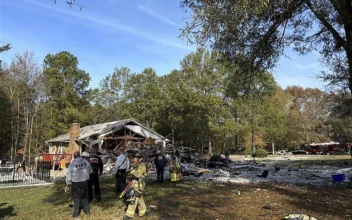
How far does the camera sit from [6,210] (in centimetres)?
978

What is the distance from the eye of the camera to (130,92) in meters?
60.5

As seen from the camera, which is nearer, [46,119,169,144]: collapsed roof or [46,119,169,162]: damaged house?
[46,119,169,162]: damaged house

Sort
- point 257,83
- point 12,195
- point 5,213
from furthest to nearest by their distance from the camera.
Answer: point 257,83 → point 12,195 → point 5,213

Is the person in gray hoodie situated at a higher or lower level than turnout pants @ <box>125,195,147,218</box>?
higher

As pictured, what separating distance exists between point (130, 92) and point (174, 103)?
1380 centimetres

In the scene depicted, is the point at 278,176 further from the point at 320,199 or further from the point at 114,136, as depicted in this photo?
the point at 114,136

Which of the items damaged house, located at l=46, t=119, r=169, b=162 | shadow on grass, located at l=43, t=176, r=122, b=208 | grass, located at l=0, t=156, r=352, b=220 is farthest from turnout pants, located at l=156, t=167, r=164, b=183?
damaged house, located at l=46, t=119, r=169, b=162

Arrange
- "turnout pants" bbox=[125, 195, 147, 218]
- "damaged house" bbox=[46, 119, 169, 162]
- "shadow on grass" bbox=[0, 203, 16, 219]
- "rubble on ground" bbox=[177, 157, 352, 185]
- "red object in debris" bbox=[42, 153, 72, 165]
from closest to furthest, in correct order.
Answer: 1. "turnout pants" bbox=[125, 195, 147, 218]
2. "shadow on grass" bbox=[0, 203, 16, 219]
3. "rubble on ground" bbox=[177, 157, 352, 185]
4. "red object in debris" bbox=[42, 153, 72, 165]
5. "damaged house" bbox=[46, 119, 169, 162]

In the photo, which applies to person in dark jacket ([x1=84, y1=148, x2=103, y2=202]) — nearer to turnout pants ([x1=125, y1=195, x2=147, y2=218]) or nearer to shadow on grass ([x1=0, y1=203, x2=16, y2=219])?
shadow on grass ([x1=0, y1=203, x2=16, y2=219])

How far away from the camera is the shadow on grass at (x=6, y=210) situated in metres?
9.22

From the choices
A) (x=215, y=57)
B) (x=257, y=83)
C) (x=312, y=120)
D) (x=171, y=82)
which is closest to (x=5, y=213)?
(x=215, y=57)

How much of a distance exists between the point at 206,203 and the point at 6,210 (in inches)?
245

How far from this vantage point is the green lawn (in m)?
8.56

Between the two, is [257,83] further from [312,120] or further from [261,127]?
[312,120]
